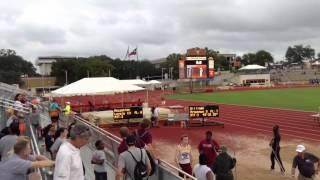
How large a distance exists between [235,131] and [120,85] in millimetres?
9545

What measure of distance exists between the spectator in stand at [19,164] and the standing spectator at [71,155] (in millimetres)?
263

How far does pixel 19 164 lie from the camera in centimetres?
498

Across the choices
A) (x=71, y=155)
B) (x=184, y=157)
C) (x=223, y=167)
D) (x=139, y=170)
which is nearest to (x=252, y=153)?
(x=184, y=157)

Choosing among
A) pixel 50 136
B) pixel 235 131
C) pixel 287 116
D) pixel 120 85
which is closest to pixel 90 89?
pixel 120 85

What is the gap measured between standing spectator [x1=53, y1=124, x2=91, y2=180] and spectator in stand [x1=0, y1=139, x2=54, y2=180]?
263 millimetres

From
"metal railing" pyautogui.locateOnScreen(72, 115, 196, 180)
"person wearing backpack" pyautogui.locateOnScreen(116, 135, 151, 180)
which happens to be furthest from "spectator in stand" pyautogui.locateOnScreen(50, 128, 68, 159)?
"person wearing backpack" pyautogui.locateOnScreen(116, 135, 151, 180)

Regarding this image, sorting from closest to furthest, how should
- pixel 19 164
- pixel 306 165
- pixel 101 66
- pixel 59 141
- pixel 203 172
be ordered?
pixel 19 164, pixel 203 172, pixel 59 141, pixel 306 165, pixel 101 66

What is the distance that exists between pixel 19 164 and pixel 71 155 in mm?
624

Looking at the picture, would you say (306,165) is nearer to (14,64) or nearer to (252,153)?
(252,153)

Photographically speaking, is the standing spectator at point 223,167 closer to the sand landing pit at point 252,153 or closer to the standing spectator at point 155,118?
the sand landing pit at point 252,153

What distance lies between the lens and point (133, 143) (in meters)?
7.15

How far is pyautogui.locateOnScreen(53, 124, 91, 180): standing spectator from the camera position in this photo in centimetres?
537

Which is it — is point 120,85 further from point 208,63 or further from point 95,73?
point 95,73

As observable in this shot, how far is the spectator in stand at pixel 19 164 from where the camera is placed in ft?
A: 16.3
